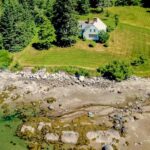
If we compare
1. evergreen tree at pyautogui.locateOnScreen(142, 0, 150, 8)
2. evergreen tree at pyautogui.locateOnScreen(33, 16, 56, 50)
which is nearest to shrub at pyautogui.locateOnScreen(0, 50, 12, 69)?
evergreen tree at pyautogui.locateOnScreen(33, 16, 56, 50)

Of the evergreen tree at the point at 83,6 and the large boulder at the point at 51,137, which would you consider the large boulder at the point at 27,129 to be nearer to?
the large boulder at the point at 51,137

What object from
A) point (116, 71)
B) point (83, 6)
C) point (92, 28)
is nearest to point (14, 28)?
point (92, 28)

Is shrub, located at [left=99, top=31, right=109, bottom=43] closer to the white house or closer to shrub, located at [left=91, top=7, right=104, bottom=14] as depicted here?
the white house

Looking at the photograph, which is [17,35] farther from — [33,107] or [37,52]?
[33,107]

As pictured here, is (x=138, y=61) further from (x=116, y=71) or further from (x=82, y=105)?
(x=82, y=105)

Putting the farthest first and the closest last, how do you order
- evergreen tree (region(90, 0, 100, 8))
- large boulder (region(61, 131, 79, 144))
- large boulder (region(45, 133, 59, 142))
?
evergreen tree (region(90, 0, 100, 8))
large boulder (region(45, 133, 59, 142))
large boulder (region(61, 131, 79, 144))

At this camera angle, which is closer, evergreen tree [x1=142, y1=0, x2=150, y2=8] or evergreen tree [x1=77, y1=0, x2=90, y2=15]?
evergreen tree [x1=77, y1=0, x2=90, y2=15]

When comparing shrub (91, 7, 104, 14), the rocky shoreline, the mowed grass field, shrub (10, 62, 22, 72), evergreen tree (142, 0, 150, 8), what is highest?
evergreen tree (142, 0, 150, 8)

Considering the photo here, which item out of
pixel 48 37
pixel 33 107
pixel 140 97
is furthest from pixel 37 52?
pixel 140 97
